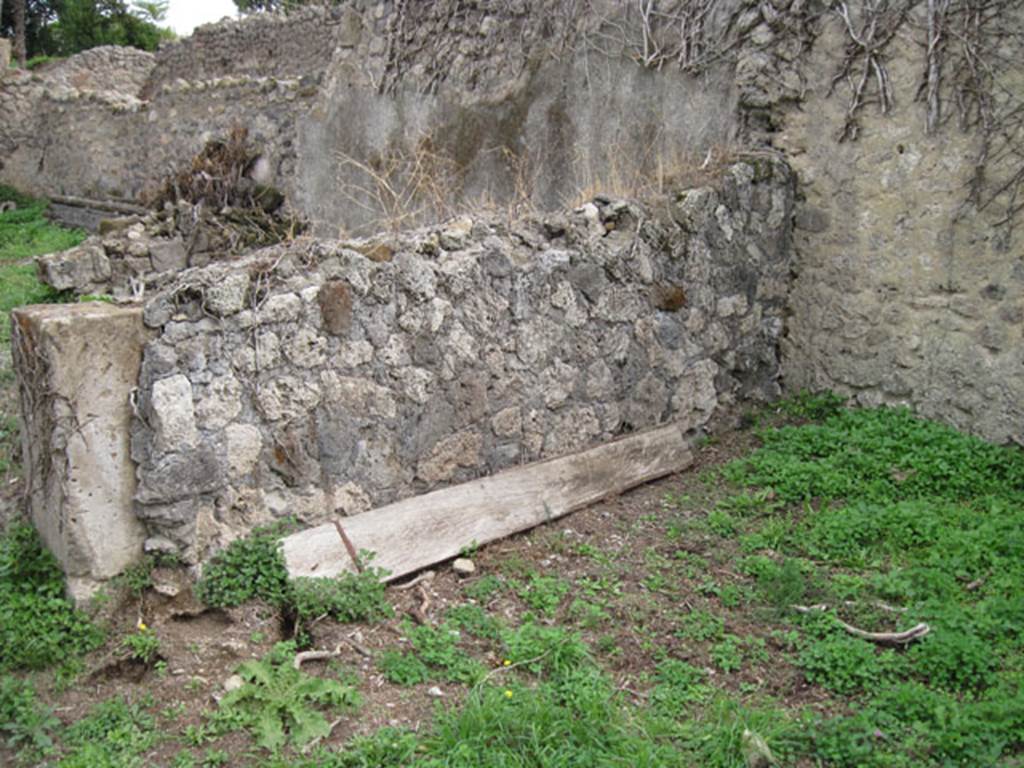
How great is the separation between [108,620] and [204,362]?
103 centimetres

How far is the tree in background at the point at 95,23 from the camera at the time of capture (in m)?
22.8

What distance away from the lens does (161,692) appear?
10.4 feet

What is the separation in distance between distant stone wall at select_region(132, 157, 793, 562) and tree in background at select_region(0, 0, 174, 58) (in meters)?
20.6

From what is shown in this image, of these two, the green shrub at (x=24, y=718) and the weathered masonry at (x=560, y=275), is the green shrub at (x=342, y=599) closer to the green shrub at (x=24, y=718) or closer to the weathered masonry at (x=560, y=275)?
the weathered masonry at (x=560, y=275)

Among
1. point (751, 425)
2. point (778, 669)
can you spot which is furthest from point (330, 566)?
point (751, 425)

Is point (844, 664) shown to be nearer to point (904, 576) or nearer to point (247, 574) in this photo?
point (904, 576)

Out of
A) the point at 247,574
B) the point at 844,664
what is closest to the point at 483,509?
the point at 247,574

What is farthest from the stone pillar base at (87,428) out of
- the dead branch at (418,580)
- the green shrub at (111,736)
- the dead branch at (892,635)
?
the dead branch at (892,635)

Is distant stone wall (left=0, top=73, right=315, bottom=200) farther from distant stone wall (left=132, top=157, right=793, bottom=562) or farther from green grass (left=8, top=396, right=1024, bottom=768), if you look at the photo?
green grass (left=8, top=396, right=1024, bottom=768)

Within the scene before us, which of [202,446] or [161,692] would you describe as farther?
[202,446]

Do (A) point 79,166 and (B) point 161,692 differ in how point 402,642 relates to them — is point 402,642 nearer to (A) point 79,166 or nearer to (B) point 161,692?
(B) point 161,692

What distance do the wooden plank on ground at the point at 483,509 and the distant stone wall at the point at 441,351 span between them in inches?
3.8

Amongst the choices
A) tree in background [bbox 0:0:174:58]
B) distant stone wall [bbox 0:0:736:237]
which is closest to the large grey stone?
distant stone wall [bbox 0:0:736:237]

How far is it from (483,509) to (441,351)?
0.78 meters
